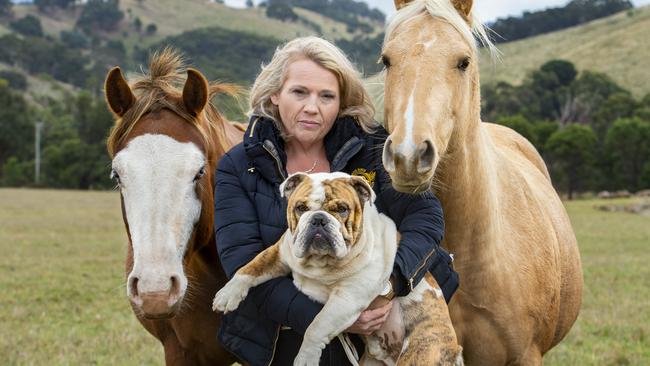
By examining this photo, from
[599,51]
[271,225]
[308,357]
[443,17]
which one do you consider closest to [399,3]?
[443,17]

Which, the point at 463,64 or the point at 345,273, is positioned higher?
the point at 463,64

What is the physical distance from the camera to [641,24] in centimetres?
10356

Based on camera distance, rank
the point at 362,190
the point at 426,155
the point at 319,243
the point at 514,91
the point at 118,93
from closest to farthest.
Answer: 1. the point at 319,243
2. the point at 426,155
3. the point at 362,190
4. the point at 118,93
5. the point at 514,91

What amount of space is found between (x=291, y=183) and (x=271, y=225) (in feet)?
1.31

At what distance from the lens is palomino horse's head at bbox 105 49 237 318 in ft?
11.3

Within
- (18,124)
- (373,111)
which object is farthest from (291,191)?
(18,124)

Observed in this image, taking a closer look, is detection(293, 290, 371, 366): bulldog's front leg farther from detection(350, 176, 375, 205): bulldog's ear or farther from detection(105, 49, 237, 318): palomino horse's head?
detection(105, 49, 237, 318): palomino horse's head

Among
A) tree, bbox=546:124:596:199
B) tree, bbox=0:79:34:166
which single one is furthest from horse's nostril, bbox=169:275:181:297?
tree, bbox=0:79:34:166

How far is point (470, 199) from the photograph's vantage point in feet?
12.7

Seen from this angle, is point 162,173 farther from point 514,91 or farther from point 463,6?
point 514,91

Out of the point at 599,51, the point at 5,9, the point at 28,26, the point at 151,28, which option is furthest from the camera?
the point at 5,9

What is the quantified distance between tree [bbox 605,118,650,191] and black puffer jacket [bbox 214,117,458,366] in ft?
172

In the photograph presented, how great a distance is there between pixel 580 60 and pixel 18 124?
6966cm

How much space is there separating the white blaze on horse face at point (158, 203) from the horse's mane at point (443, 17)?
1.21 metres
